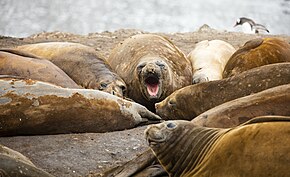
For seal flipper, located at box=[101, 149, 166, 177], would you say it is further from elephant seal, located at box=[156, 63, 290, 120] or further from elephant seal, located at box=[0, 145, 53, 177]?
elephant seal, located at box=[156, 63, 290, 120]

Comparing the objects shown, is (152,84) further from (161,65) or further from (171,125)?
(171,125)

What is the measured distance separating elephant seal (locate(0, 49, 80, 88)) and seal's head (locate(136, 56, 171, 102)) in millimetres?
734

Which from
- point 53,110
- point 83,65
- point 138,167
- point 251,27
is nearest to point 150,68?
point 83,65

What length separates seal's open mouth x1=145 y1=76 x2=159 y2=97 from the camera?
19.4ft

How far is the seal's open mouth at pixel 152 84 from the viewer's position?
592cm

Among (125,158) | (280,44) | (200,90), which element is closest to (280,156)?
(125,158)

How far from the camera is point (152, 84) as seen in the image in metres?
6.00

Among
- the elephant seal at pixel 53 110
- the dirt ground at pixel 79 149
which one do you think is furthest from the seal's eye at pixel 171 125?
the elephant seal at pixel 53 110

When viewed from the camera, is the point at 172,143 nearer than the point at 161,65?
Yes

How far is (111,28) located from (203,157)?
15.8 metres

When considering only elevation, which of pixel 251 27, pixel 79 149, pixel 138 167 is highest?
pixel 138 167

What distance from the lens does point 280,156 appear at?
2791 millimetres

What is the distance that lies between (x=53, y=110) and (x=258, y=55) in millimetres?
1730

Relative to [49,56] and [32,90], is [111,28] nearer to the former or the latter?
[49,56]
